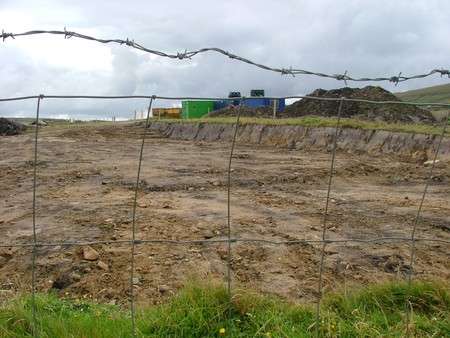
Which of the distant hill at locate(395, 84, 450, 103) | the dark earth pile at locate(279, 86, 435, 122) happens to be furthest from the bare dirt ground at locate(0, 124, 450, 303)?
the distant hill at locate(395, 84, 450, 103)

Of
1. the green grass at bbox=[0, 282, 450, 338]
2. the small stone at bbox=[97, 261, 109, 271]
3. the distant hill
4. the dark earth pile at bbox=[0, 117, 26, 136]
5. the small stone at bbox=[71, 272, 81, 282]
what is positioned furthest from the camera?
the distant hill

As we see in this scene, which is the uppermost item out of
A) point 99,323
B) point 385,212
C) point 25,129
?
point 99,323

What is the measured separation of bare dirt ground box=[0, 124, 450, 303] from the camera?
18.7 feet

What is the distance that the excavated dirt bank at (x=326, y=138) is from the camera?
1529cm

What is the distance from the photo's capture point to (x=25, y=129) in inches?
1359

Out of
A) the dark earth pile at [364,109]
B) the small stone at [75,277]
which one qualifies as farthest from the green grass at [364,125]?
the small stone at [75,277]

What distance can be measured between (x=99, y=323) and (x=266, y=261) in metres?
2.72

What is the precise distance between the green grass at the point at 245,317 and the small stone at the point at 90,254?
73.3 inches

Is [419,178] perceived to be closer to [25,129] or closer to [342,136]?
[342,136]

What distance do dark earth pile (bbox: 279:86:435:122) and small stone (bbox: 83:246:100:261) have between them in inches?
723

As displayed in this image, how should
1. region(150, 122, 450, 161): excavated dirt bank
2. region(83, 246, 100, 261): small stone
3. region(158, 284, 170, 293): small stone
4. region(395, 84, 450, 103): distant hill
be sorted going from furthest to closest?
region(395, 84, 450, 103): distant hill → region(150, 122, 450, 161): excavated dirt bank → region(83, 246, 100, 261): small stone → region(158, 284, 170, 293): small stone

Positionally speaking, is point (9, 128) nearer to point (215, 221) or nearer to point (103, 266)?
point (215, 221)

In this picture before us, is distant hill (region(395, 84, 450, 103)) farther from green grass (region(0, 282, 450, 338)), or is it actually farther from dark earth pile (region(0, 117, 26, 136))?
green grass (region(0, 282, 450, 338))

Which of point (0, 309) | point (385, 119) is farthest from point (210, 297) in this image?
point (385, 119)
